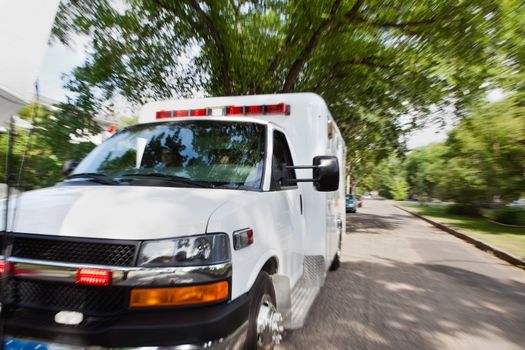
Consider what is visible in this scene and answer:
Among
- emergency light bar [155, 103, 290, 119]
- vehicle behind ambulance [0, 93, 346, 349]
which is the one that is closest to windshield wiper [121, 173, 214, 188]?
vehicle behind ambulance [0, 93, 346, 349]

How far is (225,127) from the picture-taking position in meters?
3.41

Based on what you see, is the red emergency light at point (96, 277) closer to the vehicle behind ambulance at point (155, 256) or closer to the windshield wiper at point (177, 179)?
the vehicle behind ambulance at point (155, 256)

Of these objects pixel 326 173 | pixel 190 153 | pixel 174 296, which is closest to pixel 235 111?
pixel 190 153

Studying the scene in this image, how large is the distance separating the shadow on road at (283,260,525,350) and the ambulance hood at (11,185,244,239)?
2.20 meters

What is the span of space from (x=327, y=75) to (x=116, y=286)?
13.1 metres

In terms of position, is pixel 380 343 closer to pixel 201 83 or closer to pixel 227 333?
pixel 227 333

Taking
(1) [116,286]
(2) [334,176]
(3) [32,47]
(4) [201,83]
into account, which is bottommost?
(1) [116,286]

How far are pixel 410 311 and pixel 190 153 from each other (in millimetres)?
3634

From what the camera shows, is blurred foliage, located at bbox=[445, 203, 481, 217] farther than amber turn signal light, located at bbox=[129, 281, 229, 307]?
Yes

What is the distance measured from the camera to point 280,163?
3545mm

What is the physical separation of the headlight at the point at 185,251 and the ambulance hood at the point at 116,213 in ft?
0.14

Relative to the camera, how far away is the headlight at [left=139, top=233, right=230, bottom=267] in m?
1.88

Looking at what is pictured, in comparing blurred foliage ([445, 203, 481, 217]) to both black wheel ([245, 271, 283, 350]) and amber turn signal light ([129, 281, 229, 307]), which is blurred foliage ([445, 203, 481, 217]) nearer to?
black wheel ([245, 271, 283, 350])

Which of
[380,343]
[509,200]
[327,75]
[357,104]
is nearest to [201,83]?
[327,75]
